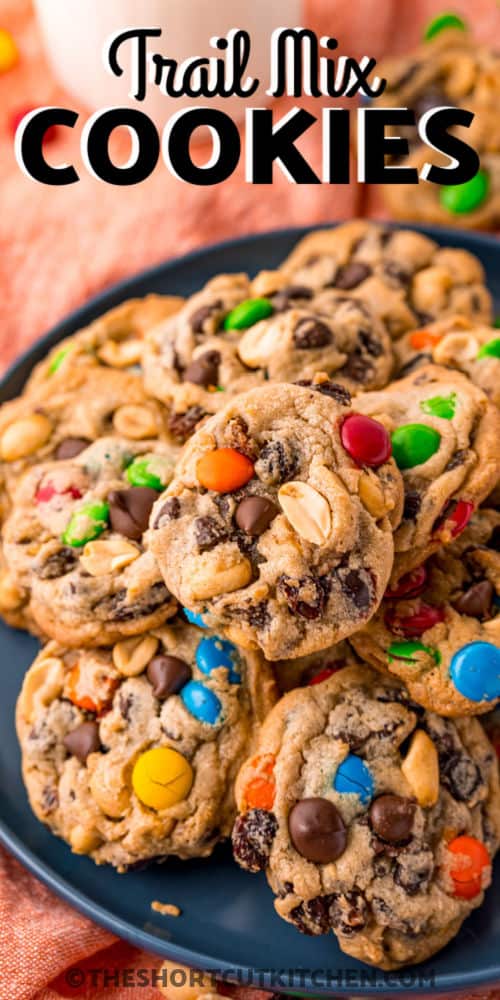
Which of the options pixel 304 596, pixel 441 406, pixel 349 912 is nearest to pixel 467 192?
pixel 441 406

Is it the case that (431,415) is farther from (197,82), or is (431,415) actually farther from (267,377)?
(197,82)

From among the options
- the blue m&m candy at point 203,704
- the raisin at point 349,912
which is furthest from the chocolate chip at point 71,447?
the raisin at point 349,912

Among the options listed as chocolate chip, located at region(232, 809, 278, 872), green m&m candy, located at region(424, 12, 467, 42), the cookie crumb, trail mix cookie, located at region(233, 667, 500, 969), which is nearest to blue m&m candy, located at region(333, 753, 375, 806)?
trail mix cookie, located at region(233, 667, 500, 969)

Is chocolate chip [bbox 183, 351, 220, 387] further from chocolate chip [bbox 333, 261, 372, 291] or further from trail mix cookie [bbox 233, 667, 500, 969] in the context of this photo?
trail mix cookie [bbox 233, 667, 500, 969]

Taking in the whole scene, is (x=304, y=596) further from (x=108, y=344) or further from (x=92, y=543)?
(x=108, y=344)

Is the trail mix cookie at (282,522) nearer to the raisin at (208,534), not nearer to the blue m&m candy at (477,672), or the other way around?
the raisin at (208,534)

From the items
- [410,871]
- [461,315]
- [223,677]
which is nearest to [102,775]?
[223,677]

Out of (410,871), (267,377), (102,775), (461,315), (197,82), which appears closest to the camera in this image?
(410,871)
